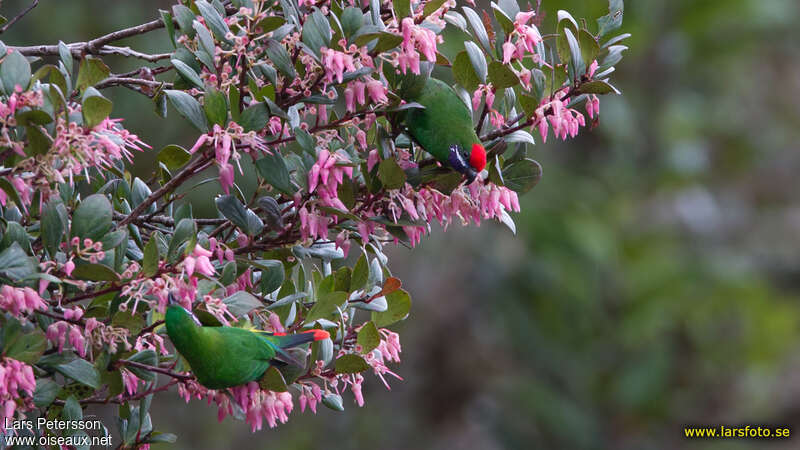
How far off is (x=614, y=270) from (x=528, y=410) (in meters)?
1.16

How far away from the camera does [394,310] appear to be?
5.62 feet

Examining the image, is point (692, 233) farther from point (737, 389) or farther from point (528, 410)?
point (528, 410)

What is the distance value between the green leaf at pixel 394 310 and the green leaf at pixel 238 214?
12.0 inches

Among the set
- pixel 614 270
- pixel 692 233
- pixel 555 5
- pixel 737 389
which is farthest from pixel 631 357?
pixel 555 5

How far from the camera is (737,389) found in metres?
6.04

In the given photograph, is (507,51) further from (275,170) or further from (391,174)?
(275,170)

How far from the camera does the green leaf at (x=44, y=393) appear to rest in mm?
1532

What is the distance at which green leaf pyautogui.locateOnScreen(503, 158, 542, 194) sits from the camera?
1698mm

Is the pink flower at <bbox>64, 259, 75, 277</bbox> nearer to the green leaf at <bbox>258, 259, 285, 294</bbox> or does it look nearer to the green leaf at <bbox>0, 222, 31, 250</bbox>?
the green leaf at <bbox>0, 222, 31, 250</bbox>

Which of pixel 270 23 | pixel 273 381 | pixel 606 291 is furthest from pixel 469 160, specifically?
pixel 606 291

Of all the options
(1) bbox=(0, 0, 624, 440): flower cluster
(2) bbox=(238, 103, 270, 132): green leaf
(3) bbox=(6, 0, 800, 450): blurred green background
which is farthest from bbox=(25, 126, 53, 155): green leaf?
(3) bbox=(6, 0, 800, 450): blurred green background

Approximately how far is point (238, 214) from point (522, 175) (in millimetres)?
585

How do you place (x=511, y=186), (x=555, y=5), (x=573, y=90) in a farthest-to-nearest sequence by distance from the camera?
(x=555, y=5) < (x=511, y=186) < (x=573, y=90)

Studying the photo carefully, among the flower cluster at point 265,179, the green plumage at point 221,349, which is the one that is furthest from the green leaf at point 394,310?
the green plumage at point 221,349
